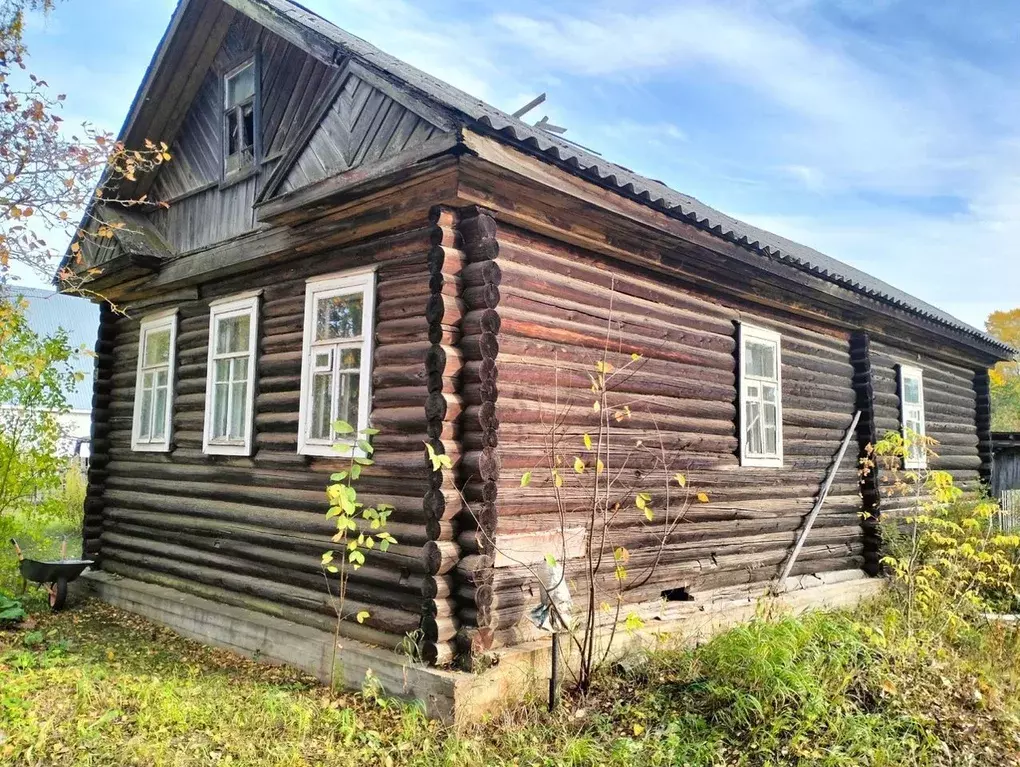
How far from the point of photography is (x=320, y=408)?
283 inches

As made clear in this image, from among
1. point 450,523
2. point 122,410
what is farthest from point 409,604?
point 122,410

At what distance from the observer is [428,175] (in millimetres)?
5941

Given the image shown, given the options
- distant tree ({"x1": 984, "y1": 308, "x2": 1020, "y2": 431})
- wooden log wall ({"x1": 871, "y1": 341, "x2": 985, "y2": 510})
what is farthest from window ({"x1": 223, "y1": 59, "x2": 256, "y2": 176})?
distant tree ({"x1": 984, "y1": 308, "x2": 1020, "y2": 431})

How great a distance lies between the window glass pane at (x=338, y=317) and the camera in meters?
7.07

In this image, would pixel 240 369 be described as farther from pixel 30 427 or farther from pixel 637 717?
pixel 637 717

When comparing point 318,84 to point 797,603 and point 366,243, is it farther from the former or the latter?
point 797,603

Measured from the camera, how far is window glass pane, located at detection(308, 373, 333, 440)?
714 centimetres

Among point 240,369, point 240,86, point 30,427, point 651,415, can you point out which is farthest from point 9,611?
point 651,415

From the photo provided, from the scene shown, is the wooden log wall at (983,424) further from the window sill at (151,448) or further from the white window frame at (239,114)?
the window sill at (151,448)

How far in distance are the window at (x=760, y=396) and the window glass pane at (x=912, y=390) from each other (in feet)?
13.7

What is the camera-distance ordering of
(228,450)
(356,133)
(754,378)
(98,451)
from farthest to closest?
(98,451) < (754,378) < (228,450) < (356,133)

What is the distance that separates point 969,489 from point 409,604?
1268 centimetres

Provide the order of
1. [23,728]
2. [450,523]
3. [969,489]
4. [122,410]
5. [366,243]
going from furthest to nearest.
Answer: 1. [969,489]
2. [122,410]
3. [366,243]
4. [450,523]
5. [23,728]

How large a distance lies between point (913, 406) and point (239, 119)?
1130 cm
